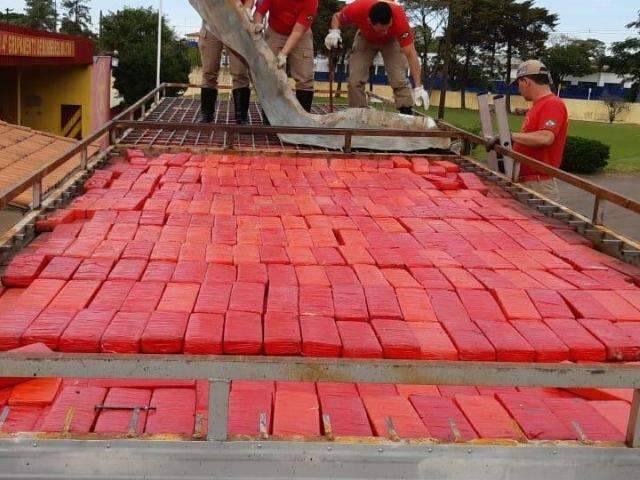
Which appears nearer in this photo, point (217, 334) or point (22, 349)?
point (22, 349)

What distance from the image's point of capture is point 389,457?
2.04m

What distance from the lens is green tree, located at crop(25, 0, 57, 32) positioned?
71.6 meters

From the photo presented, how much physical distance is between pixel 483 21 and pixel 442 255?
4464 centimetres

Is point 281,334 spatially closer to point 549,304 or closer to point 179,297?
point 179,297

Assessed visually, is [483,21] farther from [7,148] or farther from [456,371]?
[456,371]

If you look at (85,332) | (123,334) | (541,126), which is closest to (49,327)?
(85,332)

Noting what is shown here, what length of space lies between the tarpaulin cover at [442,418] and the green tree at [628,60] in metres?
57.9

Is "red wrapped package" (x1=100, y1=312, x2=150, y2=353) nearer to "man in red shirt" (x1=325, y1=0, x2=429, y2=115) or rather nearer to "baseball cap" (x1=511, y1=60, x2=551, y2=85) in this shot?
"baseball cap" (x1=511, y1=60, x2=551, y2=85)

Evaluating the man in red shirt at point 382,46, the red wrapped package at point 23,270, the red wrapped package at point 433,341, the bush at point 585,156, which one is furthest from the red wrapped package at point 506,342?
the bush at point 585,156

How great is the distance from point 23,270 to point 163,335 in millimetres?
1106

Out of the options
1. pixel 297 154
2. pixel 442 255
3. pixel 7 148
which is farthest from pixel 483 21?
pixel 442 255

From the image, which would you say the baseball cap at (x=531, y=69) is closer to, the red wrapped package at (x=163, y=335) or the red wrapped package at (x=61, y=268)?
the red wrapped package at (x=61, y=268)

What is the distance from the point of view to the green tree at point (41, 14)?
71.6m

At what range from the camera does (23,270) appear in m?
3.39
